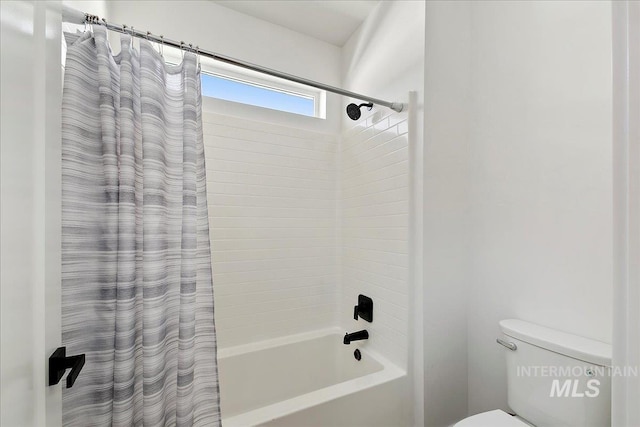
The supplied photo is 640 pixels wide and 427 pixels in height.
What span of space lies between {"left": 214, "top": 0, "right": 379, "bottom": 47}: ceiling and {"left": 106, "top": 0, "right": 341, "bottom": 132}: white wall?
0.05m

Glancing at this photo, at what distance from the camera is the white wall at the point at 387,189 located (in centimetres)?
148

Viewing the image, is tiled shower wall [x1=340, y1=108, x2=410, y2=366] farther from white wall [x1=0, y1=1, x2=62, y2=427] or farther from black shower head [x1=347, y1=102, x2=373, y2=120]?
white wall [x1=0, y1=1, x2=62, y2=427]

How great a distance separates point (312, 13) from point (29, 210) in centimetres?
196

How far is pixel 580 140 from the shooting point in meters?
1.16

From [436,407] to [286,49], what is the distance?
7.87 ft

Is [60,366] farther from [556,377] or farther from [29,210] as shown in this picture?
[556,377]

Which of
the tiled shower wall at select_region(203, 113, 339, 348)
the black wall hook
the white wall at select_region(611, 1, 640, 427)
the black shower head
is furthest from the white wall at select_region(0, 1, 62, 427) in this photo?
the black shower head

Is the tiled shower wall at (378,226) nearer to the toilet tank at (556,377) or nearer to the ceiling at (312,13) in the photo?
the toilet tank at (556,377)

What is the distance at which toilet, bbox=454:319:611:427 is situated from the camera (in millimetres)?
959

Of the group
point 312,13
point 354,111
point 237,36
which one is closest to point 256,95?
point 237,36

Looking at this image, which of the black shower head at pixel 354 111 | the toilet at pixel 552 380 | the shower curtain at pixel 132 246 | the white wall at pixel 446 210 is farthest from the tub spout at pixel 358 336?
the black shower head at pixel 354 111

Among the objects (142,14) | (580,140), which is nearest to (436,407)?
(580,140)

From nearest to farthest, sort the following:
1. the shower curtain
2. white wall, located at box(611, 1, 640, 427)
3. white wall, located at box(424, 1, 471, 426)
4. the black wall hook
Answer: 1. white wall, located at box(611, 1, 640, 427)
2. the black wall hook
3. the shower curtain
4. white wall, located at box(424, 1, 471, 426)

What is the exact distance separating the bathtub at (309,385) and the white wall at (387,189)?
4.8 inches
